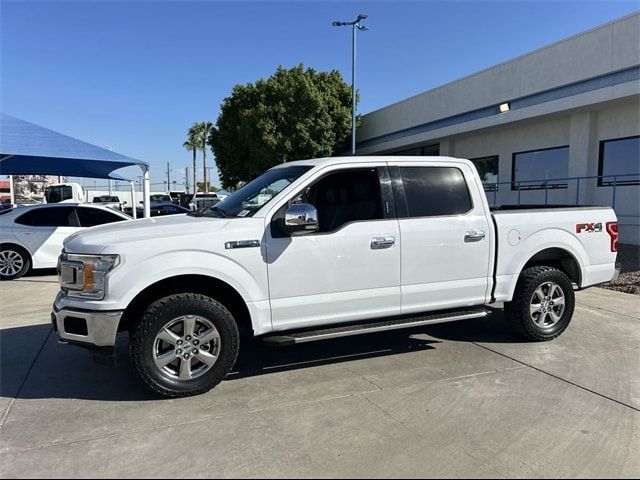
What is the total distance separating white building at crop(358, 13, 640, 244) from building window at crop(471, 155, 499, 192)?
40 millimetres

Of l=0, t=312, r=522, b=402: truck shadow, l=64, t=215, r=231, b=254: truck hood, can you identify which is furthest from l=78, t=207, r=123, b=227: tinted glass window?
l=64, t=215, r=231, b=254: truck hood

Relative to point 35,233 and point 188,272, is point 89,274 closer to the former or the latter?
point 188,272

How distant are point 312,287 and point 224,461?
1.68m

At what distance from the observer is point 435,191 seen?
5.09 meters

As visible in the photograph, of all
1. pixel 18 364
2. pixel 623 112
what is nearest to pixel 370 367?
pixel 18 364

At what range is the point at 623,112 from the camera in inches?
542

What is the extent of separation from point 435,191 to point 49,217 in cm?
906

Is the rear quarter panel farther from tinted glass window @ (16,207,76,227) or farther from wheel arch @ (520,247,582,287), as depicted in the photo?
tinted glass window @ (16,207,76,227)

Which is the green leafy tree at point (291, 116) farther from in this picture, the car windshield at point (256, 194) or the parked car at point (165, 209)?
the car windshield at point (256, 194)

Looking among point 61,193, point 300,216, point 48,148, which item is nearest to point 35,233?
point 48,148

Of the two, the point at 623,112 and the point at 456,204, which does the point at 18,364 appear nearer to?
the point at 456,204

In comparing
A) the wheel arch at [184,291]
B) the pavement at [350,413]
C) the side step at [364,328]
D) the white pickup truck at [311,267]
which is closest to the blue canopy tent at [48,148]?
the pavement at [350,413]

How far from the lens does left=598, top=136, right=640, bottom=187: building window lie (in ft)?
44.5

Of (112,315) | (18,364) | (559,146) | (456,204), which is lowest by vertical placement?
(18,364)
